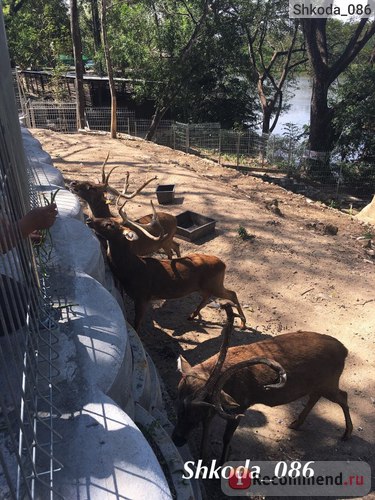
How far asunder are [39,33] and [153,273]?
24.9m

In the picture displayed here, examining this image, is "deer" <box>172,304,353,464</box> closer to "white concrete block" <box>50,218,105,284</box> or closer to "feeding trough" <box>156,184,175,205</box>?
"white concrete block" <box>50,218,105,284</box>

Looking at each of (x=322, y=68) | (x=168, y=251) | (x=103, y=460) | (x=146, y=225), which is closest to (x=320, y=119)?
(x=322, y=68)

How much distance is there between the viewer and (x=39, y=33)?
25312 mm

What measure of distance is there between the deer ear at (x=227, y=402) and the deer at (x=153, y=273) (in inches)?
71.8

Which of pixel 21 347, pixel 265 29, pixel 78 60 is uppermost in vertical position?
pixel 265 29

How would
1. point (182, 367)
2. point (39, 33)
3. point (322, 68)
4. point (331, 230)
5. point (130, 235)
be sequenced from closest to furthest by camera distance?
point (182, 367) → point (130, 235) → point (331, 230) → point (322, 68) → point (39, 33)

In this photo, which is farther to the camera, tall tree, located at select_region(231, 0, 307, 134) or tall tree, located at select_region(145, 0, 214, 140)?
tall tree, located at select_region(145, 0, 214, 140)

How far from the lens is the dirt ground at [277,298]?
4.09 meters

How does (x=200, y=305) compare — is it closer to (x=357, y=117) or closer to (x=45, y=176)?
(x=45, y=176)

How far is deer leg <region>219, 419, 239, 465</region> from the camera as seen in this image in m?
3.41

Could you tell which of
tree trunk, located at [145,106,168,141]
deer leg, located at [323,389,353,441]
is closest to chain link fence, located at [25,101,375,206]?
tree trunk, located at [145,106,168,141]

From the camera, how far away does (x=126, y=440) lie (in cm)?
220

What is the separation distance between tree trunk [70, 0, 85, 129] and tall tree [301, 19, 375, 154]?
7.63 m

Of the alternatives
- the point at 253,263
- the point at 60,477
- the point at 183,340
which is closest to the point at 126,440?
the point at 60,477
